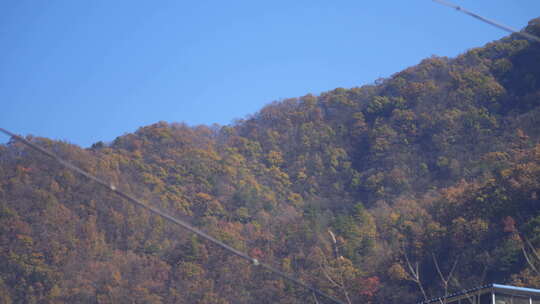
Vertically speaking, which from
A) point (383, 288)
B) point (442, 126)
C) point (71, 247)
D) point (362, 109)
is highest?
point (362, 109)

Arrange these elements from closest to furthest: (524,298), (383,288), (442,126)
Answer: (524,298), (383,288), (442,126)

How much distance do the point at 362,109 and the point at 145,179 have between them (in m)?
20.9

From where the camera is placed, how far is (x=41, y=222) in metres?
40.8

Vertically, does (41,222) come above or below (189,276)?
above

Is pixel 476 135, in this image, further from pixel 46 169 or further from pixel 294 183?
pixel 46 169

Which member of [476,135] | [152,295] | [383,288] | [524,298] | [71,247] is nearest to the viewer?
[524,298]

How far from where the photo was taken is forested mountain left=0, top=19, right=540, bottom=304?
27062 mm

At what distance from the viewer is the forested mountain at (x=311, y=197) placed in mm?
27062

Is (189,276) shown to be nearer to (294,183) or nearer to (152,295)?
(152,295)

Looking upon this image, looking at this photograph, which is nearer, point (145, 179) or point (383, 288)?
point (383, 288)

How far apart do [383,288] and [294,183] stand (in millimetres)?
26413

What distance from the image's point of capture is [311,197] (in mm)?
50688

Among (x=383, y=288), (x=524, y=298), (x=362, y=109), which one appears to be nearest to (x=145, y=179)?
(x=362, y=109)

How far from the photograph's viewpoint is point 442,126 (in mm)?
48094
